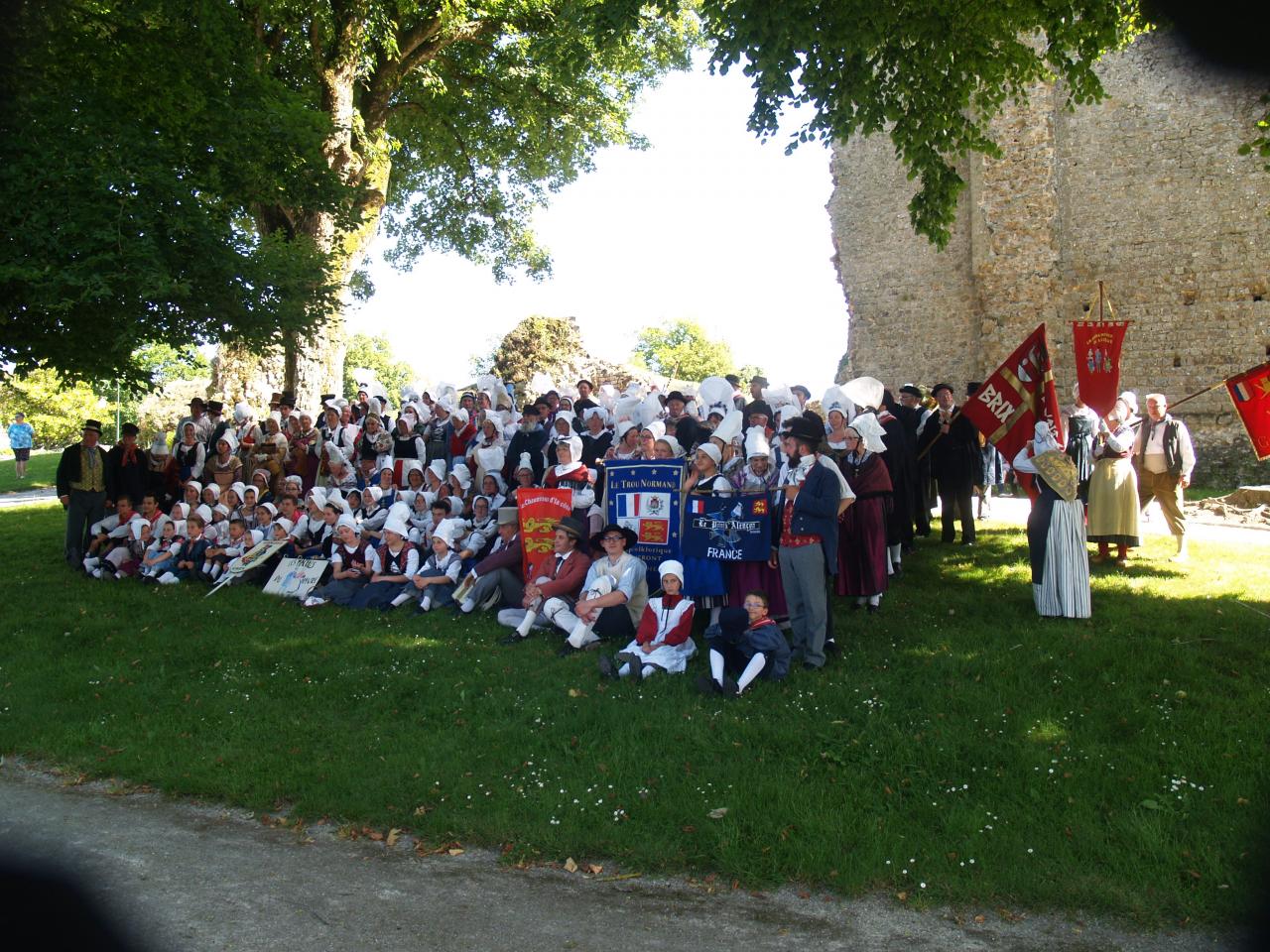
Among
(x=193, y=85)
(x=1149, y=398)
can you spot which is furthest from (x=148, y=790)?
(x=1149, y=398)

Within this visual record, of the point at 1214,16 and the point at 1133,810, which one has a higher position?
the point at 1214,16

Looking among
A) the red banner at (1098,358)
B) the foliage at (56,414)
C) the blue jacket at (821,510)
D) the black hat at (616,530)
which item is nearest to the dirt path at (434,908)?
the blue jacket at (821,510)

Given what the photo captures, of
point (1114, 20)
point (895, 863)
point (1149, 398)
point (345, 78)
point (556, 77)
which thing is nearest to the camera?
point (895, 863)

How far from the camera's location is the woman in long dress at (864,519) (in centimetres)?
926

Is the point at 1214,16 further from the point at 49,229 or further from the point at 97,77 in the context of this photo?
the point at 97,77

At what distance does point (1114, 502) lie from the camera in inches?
412

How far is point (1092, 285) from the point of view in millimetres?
20547

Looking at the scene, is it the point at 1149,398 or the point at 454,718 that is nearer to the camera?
the point at 454,718

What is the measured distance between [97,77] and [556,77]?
9.87 meters

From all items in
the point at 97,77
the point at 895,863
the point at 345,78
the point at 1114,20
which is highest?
the point at 345,78

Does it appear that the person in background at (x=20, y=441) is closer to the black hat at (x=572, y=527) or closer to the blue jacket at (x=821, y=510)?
the black hat at (x=572, y=527)

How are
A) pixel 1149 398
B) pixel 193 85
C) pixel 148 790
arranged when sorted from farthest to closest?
pixel 193 85 → pixel 1149 398 → pixel 148 790

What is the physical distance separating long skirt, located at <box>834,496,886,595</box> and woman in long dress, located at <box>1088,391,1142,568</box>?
277 cm

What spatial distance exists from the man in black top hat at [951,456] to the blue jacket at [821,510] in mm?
4360
